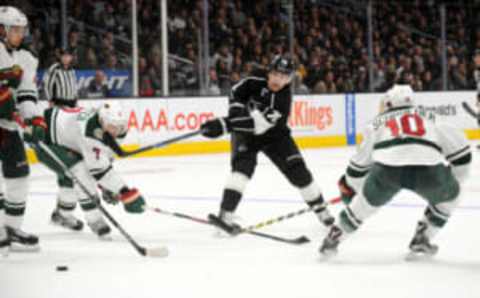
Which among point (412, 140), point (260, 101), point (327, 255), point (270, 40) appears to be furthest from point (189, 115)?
point (412, 140)

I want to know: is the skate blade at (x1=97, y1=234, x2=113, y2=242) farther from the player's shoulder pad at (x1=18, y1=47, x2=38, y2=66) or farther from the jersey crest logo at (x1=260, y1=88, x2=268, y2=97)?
the jersey crest logo at (x1=260, y1=88, x2=268, y2=97)

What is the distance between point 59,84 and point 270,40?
17.0 feet

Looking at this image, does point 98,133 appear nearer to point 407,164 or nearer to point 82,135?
point 82,135

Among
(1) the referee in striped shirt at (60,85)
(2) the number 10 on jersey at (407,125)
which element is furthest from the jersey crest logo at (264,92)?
(1) the referee in striped shirt at (60,85)

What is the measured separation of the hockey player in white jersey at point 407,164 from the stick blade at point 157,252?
2.56 feet

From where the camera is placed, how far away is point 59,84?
8219 mm

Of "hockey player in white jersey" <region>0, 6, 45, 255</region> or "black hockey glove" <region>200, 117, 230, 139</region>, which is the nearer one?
"hockey player in white jersey" <region>0, 6, 45, 255</region>

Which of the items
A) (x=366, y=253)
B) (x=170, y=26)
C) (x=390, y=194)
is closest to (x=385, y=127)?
(x=390, y=194)

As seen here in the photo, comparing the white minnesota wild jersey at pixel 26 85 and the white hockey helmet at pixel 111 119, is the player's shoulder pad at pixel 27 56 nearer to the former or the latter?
the white minnesota wild jersey at pixel 26 85

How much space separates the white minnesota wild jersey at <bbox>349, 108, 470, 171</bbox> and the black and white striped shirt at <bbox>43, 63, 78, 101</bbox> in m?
4.58

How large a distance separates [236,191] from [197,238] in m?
0.36

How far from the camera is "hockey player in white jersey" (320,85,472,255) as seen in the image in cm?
405

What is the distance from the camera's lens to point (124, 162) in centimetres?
1049

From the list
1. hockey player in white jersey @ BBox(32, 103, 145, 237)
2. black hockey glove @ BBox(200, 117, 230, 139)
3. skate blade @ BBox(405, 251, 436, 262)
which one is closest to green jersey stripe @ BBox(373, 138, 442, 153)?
skate blade @ BBox(405, 251, 436, 262)
